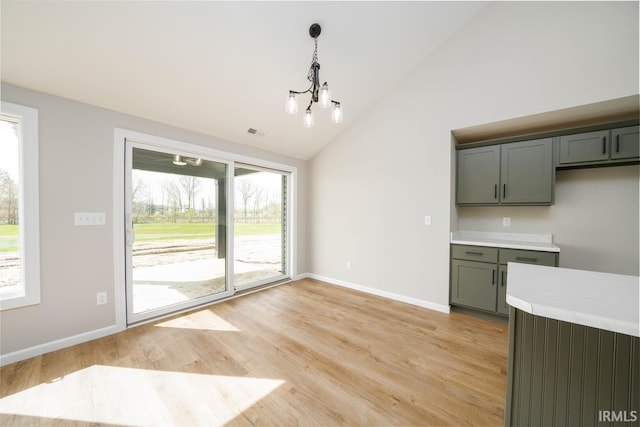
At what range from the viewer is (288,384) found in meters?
1.75

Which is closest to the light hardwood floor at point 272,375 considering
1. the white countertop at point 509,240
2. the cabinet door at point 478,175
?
the white countertop at point 509,240

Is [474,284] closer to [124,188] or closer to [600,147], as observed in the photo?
[600,147]

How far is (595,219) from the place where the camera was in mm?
2643

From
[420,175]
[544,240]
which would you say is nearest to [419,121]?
[420,175]

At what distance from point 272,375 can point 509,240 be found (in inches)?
129

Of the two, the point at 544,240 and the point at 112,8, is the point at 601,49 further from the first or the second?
the point at 112,8

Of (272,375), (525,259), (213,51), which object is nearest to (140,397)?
(272,375)

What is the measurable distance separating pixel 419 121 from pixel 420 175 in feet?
2.45

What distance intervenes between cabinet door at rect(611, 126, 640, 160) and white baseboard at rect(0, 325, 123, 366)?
546 cm

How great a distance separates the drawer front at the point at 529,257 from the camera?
2.46 m

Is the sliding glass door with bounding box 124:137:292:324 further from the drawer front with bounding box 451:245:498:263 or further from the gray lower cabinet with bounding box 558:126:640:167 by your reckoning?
the gray lower cabinet with bounding box 558:126:640:167

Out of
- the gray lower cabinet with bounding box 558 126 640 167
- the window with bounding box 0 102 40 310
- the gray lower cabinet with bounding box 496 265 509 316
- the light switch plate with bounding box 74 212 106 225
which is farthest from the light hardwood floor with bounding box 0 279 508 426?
the gray lower cabinet with bounding box 558 126 640 167

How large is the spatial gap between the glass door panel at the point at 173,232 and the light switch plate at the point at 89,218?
220 millimetres

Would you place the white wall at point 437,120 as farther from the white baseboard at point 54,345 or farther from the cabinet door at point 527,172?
the white baseboard at point 54,345
